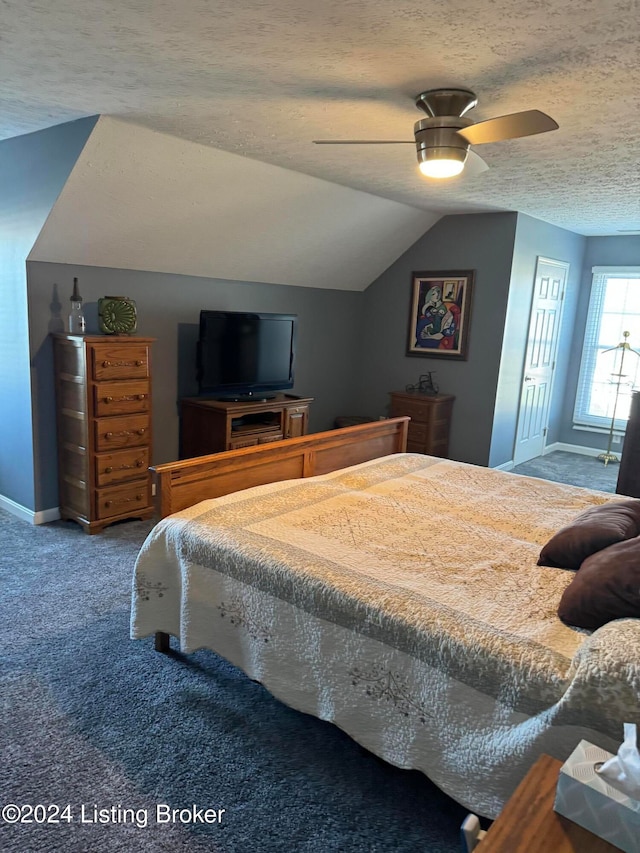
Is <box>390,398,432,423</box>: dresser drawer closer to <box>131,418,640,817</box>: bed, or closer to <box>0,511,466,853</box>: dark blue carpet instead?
<box>131,418,640,817</box>: bed

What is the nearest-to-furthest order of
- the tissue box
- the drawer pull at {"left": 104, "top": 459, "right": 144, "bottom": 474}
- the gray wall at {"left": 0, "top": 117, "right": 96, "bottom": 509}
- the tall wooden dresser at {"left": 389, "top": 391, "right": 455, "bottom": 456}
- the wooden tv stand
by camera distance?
the tissue box → the gray wall at {"left": 0, "top": 117, "right": 96, "bottom": 509} → the drawer pull at {"left": 104, "top": 459, "right": 144, "bottom": 474} → the wooden tv stand → the tall wooden dresser at {"left": 389, "top": 391, "right": 455, "bottom": 456}

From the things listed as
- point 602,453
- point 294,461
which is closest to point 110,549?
point 294,461

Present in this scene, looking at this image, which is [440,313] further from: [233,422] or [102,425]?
[102,425]

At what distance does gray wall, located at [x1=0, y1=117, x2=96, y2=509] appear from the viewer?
3305mm

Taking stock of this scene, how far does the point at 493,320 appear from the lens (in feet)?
17.7

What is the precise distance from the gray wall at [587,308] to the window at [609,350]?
2.2 inches

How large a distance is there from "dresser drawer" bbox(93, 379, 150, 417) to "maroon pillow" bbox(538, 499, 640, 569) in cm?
271

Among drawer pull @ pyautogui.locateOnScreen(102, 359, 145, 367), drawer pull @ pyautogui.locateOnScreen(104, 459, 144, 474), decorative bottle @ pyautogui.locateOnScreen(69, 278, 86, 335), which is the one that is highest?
decorative bottle @ pyautogui.locateOnScreen(69, 278, 86, 335)

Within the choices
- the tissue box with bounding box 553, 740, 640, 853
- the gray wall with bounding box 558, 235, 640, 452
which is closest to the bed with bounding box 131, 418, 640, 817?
the tissue box with bounding box 553, 740, 640, 853

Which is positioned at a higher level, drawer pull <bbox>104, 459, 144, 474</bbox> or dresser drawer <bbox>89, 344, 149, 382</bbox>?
dresser drawer <bbox>89, 344, 149, 382</bbox>

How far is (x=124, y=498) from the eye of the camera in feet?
13.1

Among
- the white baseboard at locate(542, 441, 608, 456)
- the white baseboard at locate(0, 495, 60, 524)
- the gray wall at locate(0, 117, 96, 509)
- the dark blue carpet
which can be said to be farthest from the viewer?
the white baseboard at locate(542, 441, 608, 456)

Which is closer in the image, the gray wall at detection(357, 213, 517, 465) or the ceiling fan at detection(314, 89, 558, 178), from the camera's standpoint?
the ceiling fan at detection(314, 89, 558, 178)

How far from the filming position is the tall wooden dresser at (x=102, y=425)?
3.67 metres
